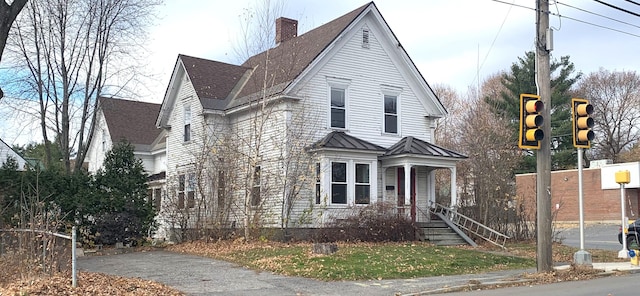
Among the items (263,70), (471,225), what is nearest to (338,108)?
(263,70)

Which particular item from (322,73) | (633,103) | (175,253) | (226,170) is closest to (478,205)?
(322,73)

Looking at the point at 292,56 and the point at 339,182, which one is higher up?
the point at 292,56

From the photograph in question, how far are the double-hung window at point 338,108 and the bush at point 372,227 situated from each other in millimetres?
Result: 4076

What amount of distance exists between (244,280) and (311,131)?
11.0m

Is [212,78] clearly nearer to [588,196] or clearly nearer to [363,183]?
[363,183]

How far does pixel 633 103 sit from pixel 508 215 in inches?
1594

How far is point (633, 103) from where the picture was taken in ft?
190

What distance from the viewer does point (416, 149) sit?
24812mm

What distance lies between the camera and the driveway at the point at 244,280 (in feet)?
41.1

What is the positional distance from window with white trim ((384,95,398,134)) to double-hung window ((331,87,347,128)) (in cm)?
212

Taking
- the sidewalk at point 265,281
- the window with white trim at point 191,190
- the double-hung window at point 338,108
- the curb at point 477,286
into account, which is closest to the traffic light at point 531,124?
the curb at point 477,286

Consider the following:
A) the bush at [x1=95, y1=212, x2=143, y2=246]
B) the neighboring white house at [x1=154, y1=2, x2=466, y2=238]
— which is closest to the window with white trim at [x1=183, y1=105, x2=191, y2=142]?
the neighboring white house at [x1=154, y1=2, x2=466, y2=238]

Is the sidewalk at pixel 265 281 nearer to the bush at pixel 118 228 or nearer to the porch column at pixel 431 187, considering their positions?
the bush at pixel 118 228

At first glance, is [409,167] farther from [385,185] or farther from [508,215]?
[508,215]
